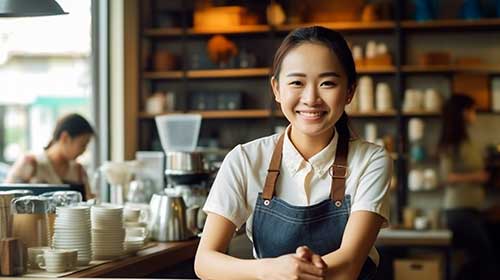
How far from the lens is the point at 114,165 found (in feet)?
16.7

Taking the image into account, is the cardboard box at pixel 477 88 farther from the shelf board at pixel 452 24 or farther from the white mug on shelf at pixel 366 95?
the white mug on shelf at pixel 366 95

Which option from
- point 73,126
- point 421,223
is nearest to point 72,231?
point 73,126

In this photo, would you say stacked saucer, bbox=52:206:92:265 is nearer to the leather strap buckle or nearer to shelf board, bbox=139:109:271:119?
the leather strap buckle

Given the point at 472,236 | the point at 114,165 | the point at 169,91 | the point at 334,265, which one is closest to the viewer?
the point at 334,265

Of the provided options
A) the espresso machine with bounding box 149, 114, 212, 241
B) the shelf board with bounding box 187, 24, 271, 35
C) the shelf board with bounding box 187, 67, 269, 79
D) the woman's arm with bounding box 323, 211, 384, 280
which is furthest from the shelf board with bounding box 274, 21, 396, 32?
the woman's arm with bounding box 323, 211, 384, 280

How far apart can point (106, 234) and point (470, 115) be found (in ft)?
14.0

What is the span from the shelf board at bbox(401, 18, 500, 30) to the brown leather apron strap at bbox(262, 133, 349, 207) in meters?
4.96

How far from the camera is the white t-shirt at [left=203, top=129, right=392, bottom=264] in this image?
219cm

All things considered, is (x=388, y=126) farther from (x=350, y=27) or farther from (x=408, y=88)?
(x=350, y=27)

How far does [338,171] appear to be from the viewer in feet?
7.25

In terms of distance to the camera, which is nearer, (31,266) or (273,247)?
(273,247)

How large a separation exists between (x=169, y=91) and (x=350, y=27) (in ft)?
5.26

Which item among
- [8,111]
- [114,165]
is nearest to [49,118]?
[8,111]

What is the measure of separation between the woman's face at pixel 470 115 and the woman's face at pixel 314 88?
5061mm
